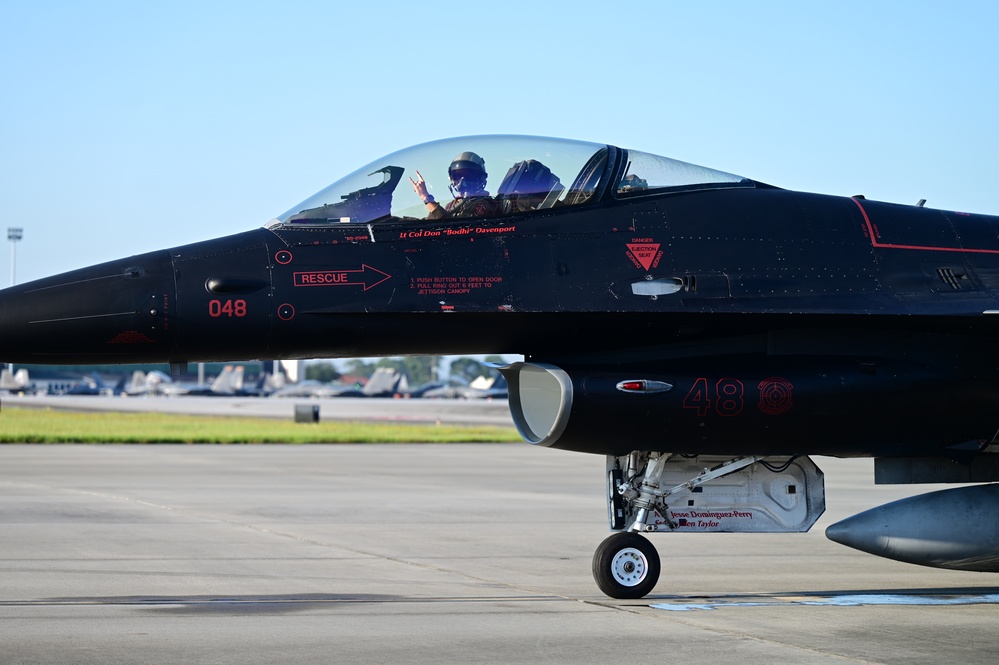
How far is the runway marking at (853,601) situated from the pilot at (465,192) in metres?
3.34

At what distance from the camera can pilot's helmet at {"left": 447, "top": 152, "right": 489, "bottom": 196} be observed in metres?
8.88

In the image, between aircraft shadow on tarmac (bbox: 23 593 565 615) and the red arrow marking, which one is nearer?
the red arrow marking

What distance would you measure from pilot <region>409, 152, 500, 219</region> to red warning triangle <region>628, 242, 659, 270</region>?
1.09 metres

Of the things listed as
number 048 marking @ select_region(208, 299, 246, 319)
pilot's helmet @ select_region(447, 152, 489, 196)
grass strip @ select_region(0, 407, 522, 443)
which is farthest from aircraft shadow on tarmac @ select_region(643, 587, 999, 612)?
grass strip @ select_region(0, 407, 522, 443)

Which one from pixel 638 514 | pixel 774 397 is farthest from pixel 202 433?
pixel 774 397

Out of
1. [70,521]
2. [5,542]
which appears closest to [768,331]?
[5,542]

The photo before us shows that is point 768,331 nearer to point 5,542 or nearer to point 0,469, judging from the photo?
point 5,542

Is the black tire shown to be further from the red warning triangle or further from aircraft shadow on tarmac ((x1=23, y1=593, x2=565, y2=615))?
the red warning triangle

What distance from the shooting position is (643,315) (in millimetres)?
8773

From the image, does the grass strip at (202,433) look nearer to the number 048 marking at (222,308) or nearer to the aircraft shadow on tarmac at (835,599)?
the aircraft shadow on tarmac at (835,599)

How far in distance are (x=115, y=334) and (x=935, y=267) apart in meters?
6.36

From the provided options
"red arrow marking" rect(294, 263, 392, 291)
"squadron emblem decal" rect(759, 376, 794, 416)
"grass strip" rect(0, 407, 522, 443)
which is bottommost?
"grass strip" rect(0, 407, 522, 443)

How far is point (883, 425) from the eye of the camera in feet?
29.9

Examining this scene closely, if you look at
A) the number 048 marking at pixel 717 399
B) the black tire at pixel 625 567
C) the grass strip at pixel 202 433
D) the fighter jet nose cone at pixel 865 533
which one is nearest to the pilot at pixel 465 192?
the number 048 marking at pixel 717 399
